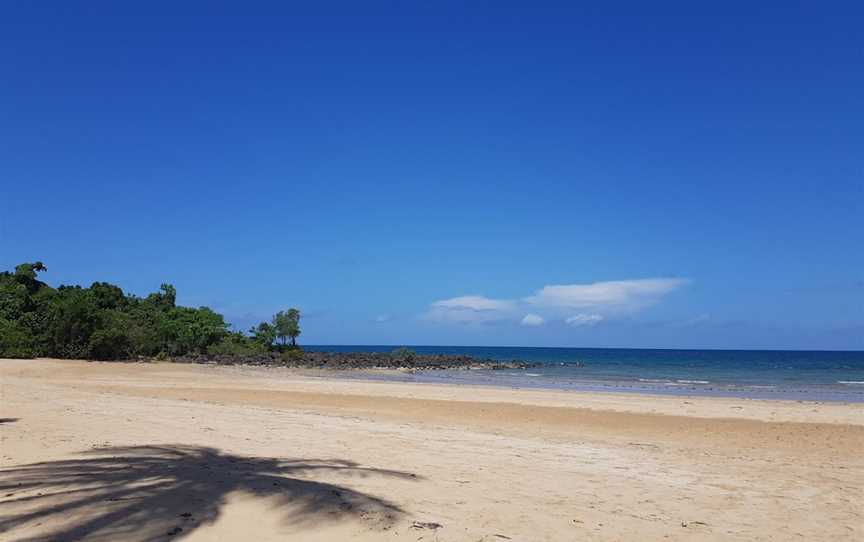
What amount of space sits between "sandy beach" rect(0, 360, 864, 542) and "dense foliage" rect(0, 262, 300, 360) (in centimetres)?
2931

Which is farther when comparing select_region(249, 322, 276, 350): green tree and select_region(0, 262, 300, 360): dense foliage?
select_region(249, 322, 276, 350): green tree

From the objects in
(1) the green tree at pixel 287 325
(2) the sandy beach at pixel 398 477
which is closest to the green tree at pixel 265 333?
(1) the green tree at pixel 287 325

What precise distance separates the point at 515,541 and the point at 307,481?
10.4 ft

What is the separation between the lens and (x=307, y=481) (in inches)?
323

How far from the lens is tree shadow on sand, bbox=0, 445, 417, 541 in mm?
5719

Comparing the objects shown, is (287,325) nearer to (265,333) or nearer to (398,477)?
(265,333)

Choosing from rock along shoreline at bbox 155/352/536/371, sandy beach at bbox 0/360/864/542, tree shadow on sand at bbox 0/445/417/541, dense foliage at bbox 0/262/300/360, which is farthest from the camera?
rock along shoreline at bbox 155/352/536/371

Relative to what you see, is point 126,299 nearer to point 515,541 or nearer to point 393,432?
point 393,432

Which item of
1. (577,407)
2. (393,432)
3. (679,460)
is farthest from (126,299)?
(679,460)

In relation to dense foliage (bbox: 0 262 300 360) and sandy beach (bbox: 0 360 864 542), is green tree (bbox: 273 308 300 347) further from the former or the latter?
sandy beach (bbox: 0 360 864 542)

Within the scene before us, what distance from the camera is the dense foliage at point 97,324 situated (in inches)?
1756

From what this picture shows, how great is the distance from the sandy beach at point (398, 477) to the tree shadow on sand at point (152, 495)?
3 centimetres

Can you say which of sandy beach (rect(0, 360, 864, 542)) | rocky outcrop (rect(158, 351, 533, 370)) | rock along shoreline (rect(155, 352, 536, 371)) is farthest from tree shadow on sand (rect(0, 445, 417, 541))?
rocky outcrop (rect(158, 351, 533, 370))

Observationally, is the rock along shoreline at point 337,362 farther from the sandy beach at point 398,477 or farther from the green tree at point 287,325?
the sandy beach at point 398,477
